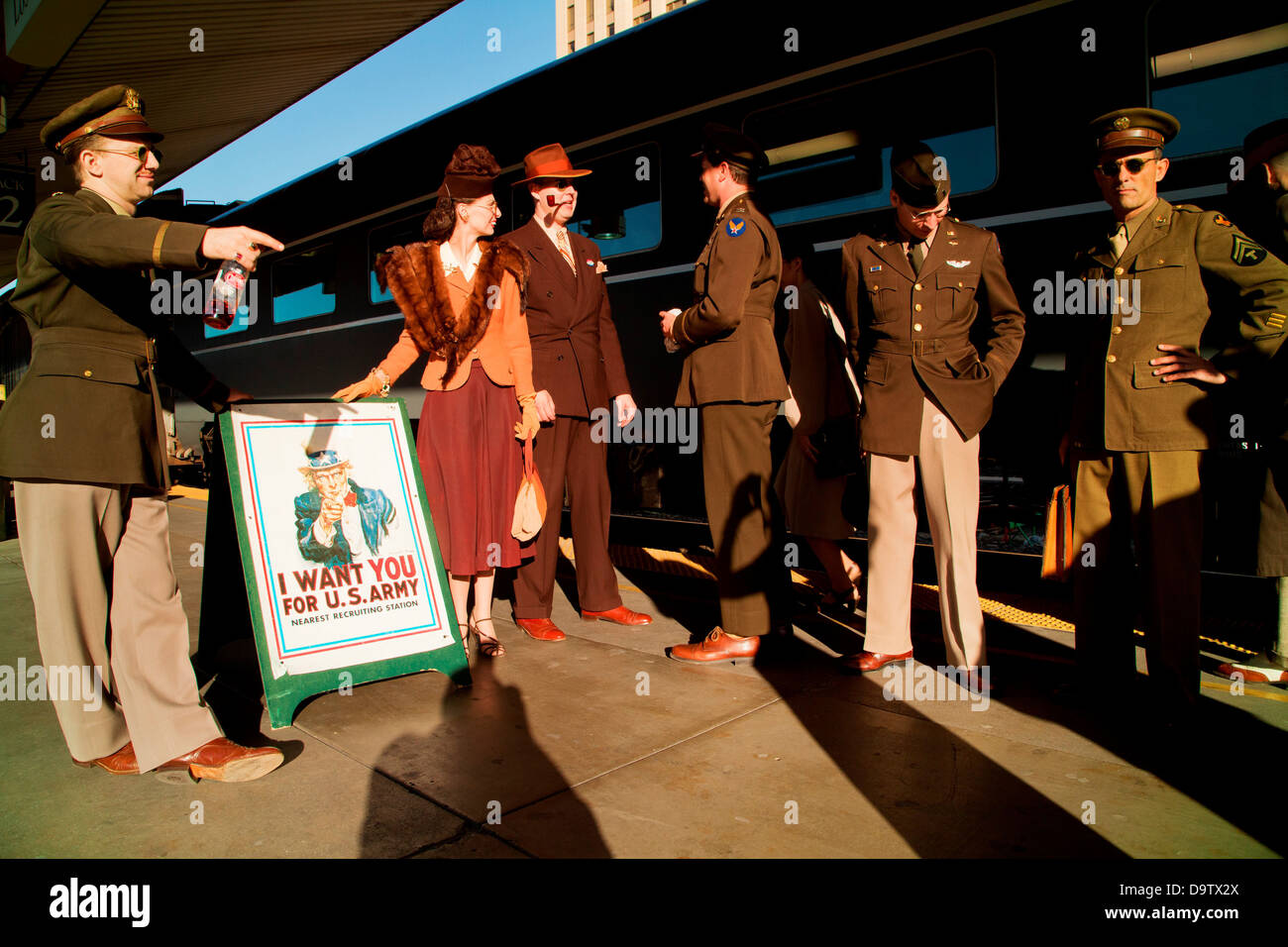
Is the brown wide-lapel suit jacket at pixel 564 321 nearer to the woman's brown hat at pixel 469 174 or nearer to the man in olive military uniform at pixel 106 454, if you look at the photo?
the woman's brown hat at pixel 469 174

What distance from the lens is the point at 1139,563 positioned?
2.53 meters

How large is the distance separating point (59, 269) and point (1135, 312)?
2992 mm

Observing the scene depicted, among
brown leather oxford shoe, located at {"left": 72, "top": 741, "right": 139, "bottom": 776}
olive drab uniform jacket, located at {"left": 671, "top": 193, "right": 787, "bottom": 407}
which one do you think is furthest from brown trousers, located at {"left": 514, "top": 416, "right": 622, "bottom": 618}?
brown leather oxford shoe, located at {"left": 72, "top": 741, "right": 139, "bottom": 776}

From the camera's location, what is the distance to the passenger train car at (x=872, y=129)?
304cm

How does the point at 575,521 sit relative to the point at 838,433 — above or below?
below

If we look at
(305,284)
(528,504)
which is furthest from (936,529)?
(305,284)

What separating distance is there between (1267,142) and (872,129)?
149cm

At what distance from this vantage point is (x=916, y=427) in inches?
109

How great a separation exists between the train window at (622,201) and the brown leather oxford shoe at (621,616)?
1959mm

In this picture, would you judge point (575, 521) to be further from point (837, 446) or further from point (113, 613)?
point (113, 613)

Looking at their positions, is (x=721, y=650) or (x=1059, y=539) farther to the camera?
(x=721, y=650)

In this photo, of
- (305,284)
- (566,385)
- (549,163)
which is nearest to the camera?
(549,163)
